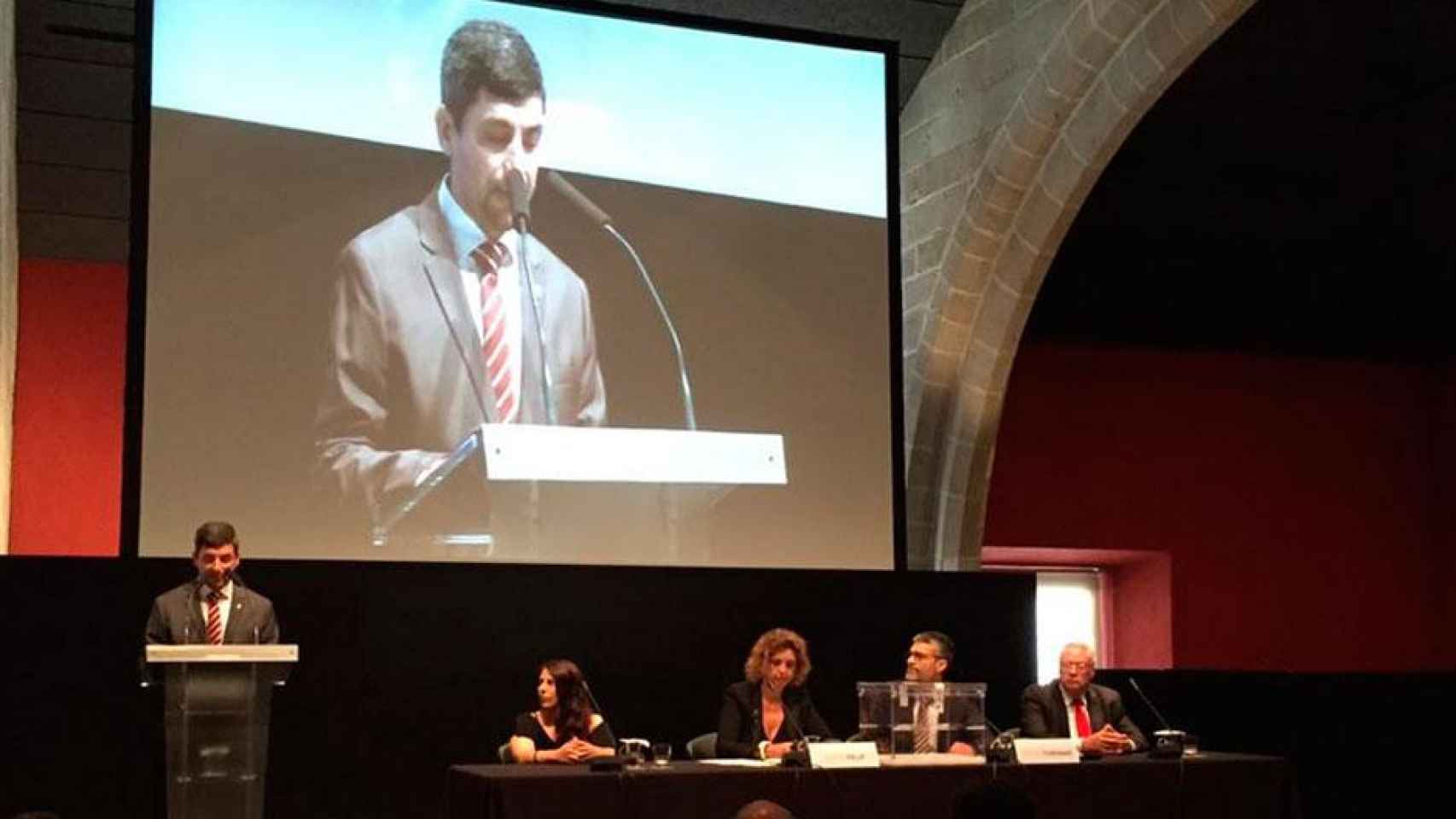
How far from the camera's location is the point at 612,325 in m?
7.52

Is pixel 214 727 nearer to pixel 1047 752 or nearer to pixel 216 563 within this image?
pixel 216 563

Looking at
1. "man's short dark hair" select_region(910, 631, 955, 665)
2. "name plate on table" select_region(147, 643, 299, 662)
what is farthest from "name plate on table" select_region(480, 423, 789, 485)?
"name plate on table" select_region(147, 643, 299, 662)

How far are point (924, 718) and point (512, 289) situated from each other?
8.39 ft

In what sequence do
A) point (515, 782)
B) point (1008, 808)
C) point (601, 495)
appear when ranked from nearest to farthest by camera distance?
point (1008, 808), point (515, 782), point (601, 495)

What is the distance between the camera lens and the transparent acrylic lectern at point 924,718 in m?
5.40

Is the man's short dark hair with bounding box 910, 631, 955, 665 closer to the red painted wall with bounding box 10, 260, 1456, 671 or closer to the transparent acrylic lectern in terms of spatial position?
the transparent acrylic lectern

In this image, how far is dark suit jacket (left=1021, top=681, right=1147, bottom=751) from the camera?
602cm

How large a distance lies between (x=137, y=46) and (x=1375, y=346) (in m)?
6.59

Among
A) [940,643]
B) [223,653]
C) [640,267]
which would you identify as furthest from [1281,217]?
[223,653]

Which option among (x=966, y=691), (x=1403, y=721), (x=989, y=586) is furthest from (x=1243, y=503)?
(x=966, y=691)

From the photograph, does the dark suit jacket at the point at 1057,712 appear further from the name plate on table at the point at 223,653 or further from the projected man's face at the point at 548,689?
the name plate on table at the point at 223,653

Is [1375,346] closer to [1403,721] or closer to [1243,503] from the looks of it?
[1243,503]

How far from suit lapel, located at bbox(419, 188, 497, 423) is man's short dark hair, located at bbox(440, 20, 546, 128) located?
35 centimetres

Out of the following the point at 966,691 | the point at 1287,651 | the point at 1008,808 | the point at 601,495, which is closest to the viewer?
the point at 1008,808
